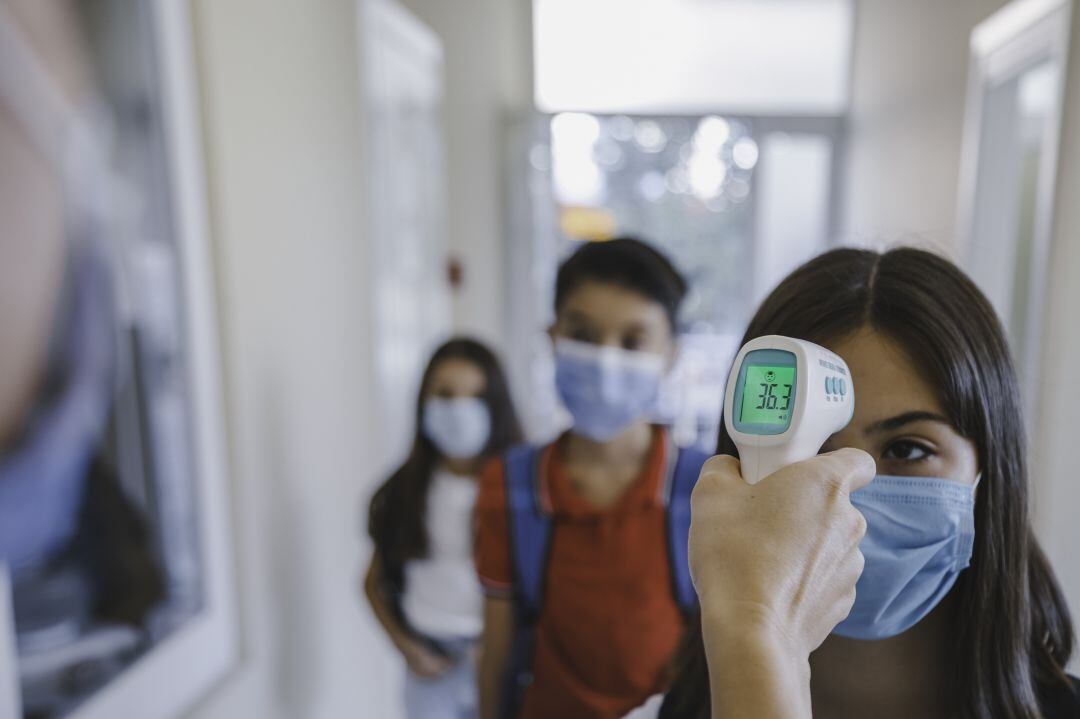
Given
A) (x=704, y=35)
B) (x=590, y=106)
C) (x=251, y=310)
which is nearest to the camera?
(x=251, y=310)

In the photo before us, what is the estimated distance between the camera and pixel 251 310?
1.21m

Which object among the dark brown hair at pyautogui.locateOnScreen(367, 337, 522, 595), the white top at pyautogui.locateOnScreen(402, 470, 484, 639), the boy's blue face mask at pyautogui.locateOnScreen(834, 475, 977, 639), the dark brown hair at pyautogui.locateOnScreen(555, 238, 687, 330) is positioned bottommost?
the white top at pyautogui.locateOnScreen(402, 470, 484, 639)

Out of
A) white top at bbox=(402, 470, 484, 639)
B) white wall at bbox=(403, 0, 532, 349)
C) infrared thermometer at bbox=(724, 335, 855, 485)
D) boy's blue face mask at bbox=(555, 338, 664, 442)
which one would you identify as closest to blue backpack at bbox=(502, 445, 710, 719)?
boy's blue face mask at bbox=(555, 338, 664, 442)

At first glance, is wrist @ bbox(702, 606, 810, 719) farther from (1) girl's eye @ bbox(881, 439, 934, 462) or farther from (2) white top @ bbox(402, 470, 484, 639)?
(2) white top @ bbox(402, 470, 484, 639)

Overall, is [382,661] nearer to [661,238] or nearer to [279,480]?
[279,480]

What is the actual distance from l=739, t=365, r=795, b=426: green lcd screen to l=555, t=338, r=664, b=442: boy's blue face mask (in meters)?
0.65

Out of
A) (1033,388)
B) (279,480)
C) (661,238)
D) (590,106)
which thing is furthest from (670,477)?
(661,238)

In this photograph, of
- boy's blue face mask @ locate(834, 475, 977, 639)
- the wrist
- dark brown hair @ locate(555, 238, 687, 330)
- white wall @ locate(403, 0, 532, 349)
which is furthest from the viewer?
white wall @ locate(403, 0, 532, 349)

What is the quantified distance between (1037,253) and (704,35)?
2050mm

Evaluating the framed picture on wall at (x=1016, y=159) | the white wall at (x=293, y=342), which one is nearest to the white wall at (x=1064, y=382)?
the framed picture on wall at (x=1016, y=159)

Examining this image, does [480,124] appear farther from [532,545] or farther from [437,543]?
[532,545]

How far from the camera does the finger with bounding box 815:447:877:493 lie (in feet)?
1.41

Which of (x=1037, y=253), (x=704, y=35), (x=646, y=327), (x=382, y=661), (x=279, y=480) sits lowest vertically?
(x=382, y=661)

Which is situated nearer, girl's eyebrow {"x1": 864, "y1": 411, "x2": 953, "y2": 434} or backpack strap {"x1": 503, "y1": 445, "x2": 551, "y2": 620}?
girl's eyebrow {"x1": 864, "y1": 411, "x2": 953, "y2": 434}
